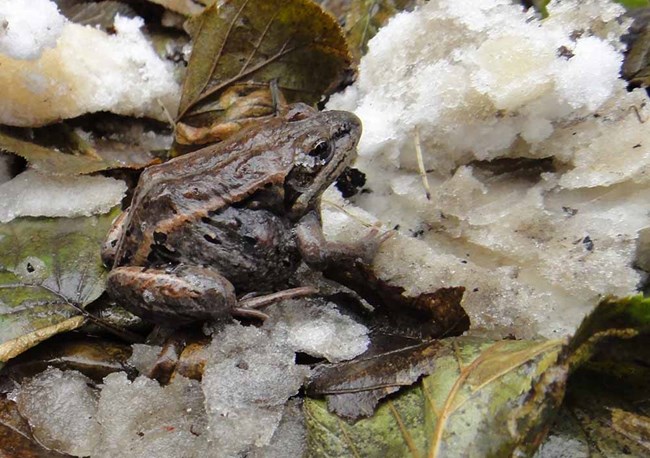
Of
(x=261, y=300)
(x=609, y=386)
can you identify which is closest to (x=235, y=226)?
(x=261, y=300)

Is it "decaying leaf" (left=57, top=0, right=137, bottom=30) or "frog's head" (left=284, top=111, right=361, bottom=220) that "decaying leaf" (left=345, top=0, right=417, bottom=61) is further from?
Answer: "decaying leaf" (left=57, top=0, right=137, bottom=30)

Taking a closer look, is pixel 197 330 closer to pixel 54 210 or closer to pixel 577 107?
pixel 54 210

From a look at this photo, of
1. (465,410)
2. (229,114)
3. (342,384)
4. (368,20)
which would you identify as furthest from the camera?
(368,20)

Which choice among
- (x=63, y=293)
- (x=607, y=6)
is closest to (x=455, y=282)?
(x=607, y=6)

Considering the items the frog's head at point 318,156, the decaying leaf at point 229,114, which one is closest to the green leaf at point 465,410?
the frog's head at point 318,156

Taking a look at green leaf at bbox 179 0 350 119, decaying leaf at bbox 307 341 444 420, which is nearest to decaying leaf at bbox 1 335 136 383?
decaying leaf at bbox 307 341 444 420

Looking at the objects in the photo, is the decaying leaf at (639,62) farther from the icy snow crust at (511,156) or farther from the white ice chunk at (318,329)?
the white ice chunk at (318,329)

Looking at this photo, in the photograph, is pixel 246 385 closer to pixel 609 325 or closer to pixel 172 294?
pixel 172 294
